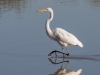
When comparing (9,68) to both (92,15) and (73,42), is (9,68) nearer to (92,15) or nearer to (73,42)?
Answer: (73,42)

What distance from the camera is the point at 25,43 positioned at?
1228 centimetres

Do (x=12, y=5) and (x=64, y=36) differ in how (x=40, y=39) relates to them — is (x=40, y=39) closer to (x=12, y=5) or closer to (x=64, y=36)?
(x=64, y=36)

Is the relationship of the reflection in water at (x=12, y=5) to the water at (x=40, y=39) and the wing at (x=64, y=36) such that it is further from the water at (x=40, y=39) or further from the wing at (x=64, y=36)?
the wing at (x=64, y=36)

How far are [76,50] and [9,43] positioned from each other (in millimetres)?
2215

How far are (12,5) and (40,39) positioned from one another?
888cm

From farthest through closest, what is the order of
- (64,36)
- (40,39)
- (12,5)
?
(12,5)
(40,39)
(64,36)

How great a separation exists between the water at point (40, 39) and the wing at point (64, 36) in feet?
1.25

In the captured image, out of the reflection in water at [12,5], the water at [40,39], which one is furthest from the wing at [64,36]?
the reflection in water at [12,5]

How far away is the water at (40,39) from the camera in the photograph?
32.3 feet

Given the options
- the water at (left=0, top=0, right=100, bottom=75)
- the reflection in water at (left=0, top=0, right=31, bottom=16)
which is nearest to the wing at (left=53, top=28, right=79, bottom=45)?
the water at (left=0, top=0, right=100, bottom=75)

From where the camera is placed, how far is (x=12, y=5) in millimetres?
21344

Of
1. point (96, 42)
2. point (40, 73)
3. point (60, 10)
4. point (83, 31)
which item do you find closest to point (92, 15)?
point (60, 10)

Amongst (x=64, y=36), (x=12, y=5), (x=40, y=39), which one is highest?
(x=12, y=5)

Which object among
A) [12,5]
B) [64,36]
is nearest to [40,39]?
[64,36]
